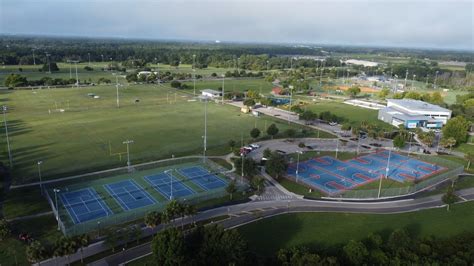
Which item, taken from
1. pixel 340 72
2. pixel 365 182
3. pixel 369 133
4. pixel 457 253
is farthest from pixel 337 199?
pixel 340 72

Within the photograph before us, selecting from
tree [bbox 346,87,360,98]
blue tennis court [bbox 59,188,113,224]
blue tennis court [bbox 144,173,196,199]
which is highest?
tree [bbox 346,87,360,98]

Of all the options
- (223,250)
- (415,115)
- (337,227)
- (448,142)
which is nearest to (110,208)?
(223,250)

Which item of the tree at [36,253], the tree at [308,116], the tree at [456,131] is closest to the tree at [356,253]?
the tree at [36,253]

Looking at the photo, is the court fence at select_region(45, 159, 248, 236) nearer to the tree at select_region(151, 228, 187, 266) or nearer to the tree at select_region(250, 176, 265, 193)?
the tree at select_region(250, 176, 265, 193)

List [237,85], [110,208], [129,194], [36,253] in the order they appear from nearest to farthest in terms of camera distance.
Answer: [36,253] → [110,208] → [129,194] → [237,85]

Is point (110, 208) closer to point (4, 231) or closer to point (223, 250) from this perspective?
point (4, 231)

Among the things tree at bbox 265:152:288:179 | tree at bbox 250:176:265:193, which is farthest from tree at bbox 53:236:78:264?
tree at bbox 265:152:288:179
